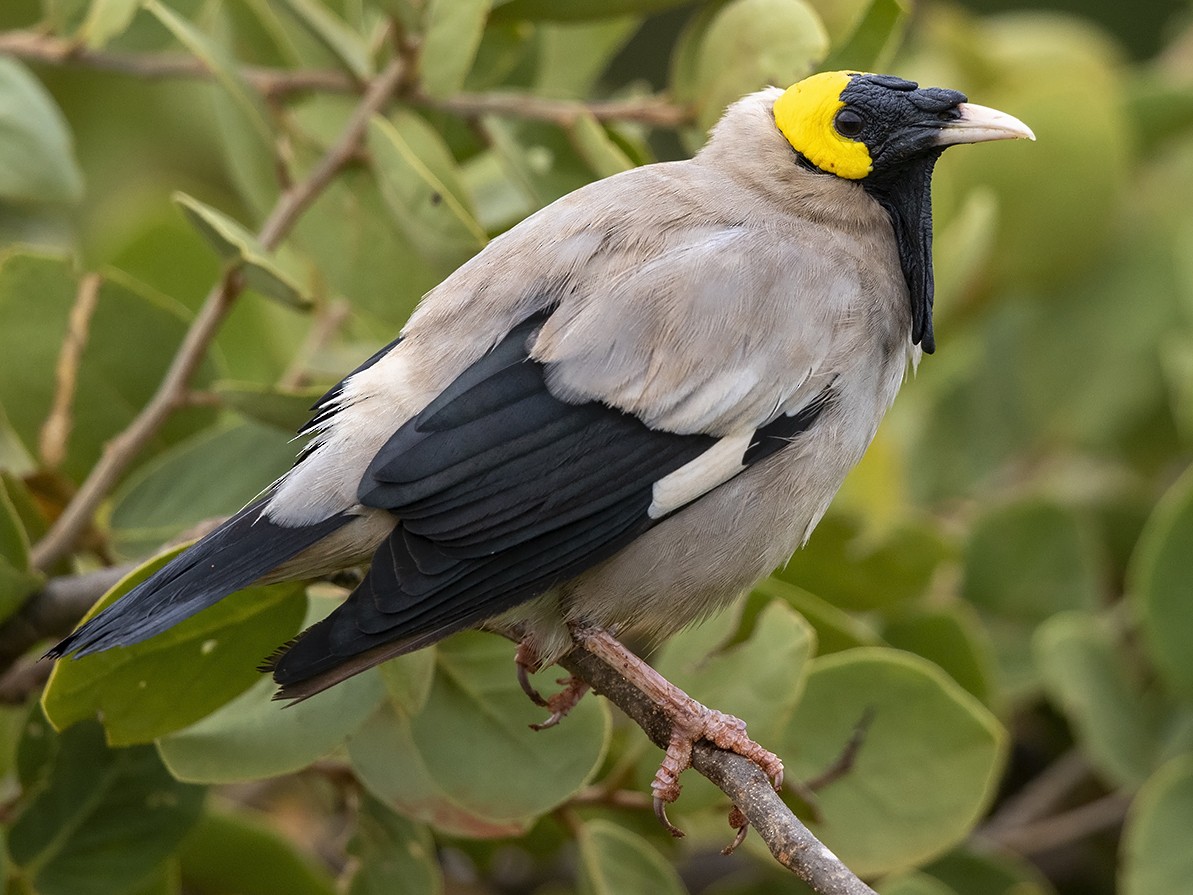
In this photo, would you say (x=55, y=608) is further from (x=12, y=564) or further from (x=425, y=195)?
(x=425, y=195)

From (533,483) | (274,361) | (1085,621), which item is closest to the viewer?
(533,483)

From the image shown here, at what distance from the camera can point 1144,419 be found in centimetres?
459

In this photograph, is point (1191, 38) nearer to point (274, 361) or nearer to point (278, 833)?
point (274, 361)

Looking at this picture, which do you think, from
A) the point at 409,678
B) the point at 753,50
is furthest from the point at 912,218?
the point at 409,678

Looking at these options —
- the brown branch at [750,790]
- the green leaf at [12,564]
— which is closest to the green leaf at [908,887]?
the brown branch at [750,790]

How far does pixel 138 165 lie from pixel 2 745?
276 centimetres

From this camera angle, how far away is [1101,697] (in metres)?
3.44

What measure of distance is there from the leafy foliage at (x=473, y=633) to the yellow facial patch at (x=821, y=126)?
0.20 ft

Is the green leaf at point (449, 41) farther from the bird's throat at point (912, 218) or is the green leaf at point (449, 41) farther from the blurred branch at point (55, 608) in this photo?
the blurred branch at point (55, 608)

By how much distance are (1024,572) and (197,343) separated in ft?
6.71

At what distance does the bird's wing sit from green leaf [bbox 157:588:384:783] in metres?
0.22

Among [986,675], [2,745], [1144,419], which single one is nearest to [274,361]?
[2,745]

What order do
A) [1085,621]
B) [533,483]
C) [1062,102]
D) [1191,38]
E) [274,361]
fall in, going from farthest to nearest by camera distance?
[1191,38] < [1062,102] < [274,361] < [1085,621] < [533,483]

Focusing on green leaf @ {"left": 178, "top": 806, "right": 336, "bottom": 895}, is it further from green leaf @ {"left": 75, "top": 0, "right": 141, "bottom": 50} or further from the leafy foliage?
green leaf @ {"left": 75, "top": 0, "right": 141, "bottom": 50}
